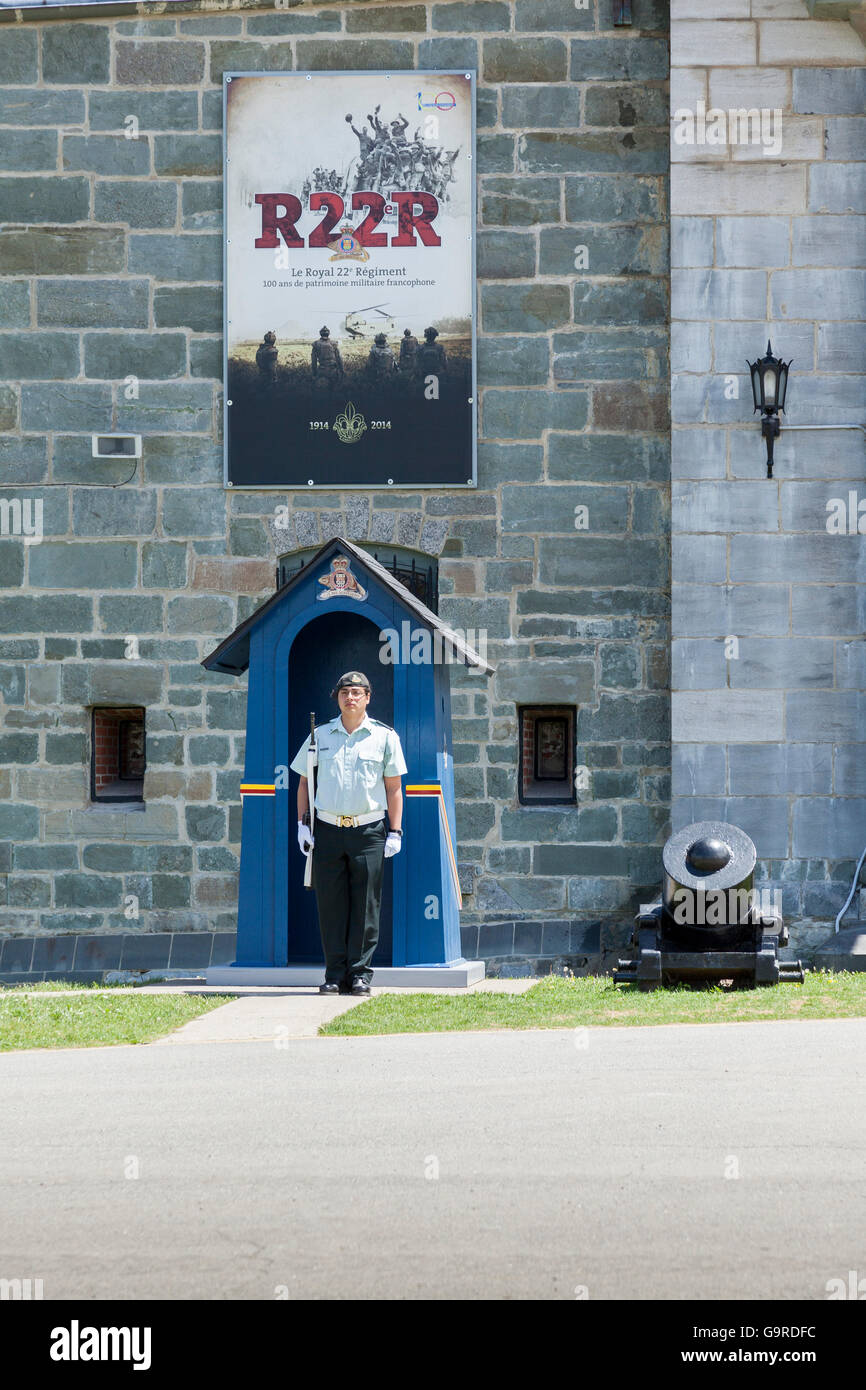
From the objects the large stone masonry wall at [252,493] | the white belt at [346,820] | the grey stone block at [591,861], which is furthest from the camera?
the large stone masonry wall at [252,493]

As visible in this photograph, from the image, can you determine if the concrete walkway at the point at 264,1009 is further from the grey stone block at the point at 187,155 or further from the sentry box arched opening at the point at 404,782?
the grey stone block at the point at 187,155

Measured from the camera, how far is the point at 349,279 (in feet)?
48.4

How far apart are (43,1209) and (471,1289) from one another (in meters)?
1.43

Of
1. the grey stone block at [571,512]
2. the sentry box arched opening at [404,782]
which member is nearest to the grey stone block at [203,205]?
the grey stone block at [571,512]

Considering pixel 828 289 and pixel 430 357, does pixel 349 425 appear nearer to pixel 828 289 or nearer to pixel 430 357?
pixel 430 357

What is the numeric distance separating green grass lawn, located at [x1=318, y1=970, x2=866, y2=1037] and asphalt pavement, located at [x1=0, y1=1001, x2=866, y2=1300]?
0.99 metres

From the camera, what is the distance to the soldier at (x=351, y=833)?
1075 cm

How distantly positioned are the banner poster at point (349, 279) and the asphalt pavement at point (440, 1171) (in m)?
7.48

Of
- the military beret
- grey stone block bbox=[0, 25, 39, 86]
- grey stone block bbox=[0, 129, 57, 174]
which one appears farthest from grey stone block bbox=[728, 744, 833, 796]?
grey stone block bbox=[0, 25, 39, 86]

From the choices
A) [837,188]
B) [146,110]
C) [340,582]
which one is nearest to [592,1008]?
[340,582]

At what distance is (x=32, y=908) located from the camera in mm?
14672

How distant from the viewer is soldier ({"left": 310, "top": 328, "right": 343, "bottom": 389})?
14.7 m

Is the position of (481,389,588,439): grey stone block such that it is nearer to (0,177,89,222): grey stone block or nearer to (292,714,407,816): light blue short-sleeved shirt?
(0,177,89,222): grey stone block

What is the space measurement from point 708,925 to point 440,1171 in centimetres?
624
